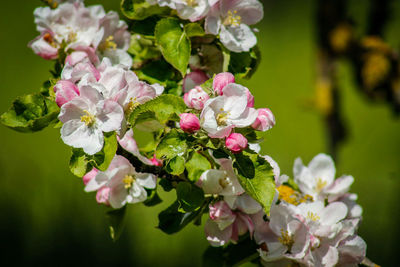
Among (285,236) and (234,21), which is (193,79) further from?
(285,236)

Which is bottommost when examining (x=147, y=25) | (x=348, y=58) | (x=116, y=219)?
(x=348, y=58)

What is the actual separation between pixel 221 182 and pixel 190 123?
0.49 ft

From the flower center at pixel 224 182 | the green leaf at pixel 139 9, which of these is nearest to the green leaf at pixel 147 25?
the green leaf at pixel 139 9

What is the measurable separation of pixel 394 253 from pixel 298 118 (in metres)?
2.86

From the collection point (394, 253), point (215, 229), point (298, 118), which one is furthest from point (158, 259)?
point (298, 118)

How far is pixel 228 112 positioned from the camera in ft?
2.51

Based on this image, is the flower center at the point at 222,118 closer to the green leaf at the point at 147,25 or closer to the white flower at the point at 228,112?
the white flower at the point at 228,112

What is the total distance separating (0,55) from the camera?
5379 mm

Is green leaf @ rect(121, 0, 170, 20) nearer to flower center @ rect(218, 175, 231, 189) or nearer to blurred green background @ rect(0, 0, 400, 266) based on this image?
flower center @ rect(218, 175, 231, 189)

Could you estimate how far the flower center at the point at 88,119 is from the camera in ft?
2.47

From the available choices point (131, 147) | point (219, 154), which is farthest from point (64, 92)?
point (219, 154)

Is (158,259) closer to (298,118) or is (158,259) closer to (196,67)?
(196,67)

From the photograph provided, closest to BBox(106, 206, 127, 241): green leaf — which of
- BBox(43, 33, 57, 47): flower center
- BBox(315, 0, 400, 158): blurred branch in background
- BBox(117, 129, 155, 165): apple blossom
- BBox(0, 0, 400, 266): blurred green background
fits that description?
BBox(117, 129, 155, 165): apple blossom

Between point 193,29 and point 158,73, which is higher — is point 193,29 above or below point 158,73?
above
